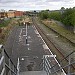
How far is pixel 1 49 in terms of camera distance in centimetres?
397

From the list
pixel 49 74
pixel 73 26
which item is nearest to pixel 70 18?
pixel 73 26

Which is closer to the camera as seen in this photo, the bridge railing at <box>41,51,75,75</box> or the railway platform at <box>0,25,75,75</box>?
the railway platform at <box>0,25,75,75</box>

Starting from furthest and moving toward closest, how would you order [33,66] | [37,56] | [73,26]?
[73,26] < [37,56] < [33,66]

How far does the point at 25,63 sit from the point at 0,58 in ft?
39.8

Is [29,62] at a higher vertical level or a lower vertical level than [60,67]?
lower

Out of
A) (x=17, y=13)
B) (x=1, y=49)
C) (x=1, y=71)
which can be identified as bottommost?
(x=17, y=13)

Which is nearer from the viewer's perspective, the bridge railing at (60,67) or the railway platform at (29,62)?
the railway platform at (29,62)

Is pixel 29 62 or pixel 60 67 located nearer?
pixel 60 67

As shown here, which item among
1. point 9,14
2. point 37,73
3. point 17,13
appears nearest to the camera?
point 37,73

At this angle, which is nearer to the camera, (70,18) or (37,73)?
(37,73)

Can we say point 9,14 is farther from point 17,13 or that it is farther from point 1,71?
point 1,71

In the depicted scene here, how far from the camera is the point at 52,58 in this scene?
674 inches

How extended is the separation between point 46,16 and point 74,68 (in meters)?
86.2

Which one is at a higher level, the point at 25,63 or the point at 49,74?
the point at 49,74
